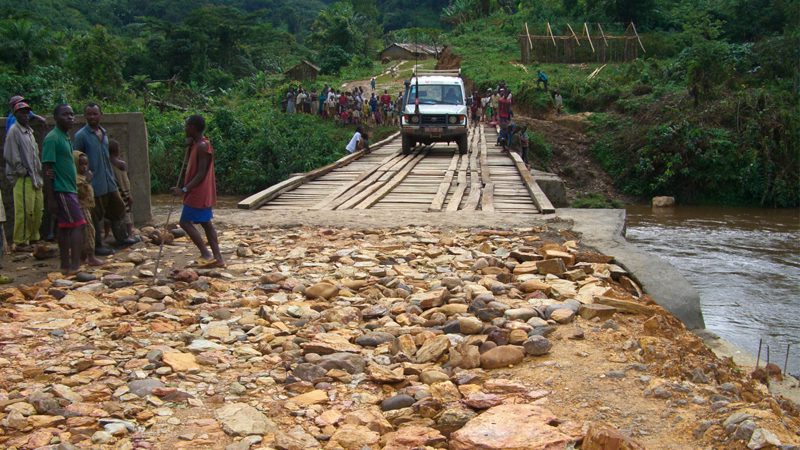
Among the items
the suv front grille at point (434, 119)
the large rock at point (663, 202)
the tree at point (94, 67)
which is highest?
the tree at point (94, 67)

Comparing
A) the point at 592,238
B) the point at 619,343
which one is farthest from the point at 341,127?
the point at 619,343

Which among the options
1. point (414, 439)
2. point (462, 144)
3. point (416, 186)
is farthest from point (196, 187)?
point (462, 144)

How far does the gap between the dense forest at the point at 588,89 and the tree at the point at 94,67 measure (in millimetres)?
62

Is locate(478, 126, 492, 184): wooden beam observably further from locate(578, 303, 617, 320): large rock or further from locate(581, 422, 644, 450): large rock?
locate(581, 422, 644, 450): large rock

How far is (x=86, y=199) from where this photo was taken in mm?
7477

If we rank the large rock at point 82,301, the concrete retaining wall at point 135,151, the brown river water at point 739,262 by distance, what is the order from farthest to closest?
1. the brown river water at point 739,262
2. the concrete retaining wall at point 135,151
3. the large rock at point 82,301

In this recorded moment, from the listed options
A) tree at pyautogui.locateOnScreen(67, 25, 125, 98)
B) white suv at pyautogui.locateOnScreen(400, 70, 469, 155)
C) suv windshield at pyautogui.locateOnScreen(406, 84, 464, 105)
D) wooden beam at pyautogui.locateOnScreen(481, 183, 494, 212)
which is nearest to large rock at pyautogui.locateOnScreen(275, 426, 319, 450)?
wooden beam at pyautogui.locateOnScreen(481, 183, 494, 212)

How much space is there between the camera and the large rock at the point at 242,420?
3.92m

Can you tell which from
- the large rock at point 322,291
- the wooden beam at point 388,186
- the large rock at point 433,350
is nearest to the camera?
the large rock at point 433,350

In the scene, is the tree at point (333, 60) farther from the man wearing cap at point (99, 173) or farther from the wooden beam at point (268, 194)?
the man wearing cap at point (99, 173)

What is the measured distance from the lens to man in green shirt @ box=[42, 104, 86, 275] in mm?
6969

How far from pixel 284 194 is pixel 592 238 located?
5608 mm

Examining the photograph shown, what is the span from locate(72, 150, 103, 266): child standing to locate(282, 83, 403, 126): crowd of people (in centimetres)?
2070

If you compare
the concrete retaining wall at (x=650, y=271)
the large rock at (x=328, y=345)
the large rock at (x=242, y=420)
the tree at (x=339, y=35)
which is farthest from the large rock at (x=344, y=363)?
the tree at (x=339, y=35)
